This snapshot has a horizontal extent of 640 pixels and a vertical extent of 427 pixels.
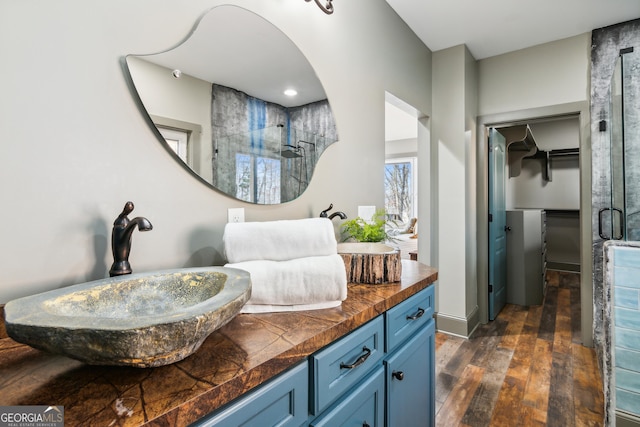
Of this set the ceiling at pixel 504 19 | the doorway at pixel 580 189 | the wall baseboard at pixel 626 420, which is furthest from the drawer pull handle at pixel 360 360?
the doorway at pixel 580 189

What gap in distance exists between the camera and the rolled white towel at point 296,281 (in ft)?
3.10

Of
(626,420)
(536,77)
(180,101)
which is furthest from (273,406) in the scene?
(536,77)

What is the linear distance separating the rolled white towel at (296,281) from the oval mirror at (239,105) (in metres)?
0.40

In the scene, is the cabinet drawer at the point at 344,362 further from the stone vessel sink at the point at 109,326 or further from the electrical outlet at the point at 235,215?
the electrical outlet at the point at 235,215

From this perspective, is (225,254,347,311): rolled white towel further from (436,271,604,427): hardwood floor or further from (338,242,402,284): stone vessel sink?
(436,271,604,427): hardwood floor

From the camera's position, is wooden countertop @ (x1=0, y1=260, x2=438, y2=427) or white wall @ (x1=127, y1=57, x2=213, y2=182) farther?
white wall @ (x1=127, y1=57, x2=213, y2=182)

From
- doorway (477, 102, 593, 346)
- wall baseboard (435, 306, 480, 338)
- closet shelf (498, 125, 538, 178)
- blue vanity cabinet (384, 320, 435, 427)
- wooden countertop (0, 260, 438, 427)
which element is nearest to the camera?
wooden countertop (0, 260, 438, 427)

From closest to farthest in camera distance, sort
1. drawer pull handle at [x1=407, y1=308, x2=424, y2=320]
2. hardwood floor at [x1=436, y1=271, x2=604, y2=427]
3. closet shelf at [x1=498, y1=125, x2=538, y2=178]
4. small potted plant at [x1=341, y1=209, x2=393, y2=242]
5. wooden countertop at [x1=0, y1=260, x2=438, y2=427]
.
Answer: wooden countertop at [x1=0, y1=260, x2=438, y2=427] < drawer pull handle at [x1=407, y1=308, x2=424, y2=320] < small potted plant at [x1=341, y1=209, x2=393, y2=242] < hardwood floor at [x1=436, y1=271, x2=604, y2=427] < closet shelf at [x1=498, y1=125, x2=538, y2=178]

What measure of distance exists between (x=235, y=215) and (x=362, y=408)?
2.60 ft

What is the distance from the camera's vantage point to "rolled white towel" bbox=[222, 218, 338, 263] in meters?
1.03

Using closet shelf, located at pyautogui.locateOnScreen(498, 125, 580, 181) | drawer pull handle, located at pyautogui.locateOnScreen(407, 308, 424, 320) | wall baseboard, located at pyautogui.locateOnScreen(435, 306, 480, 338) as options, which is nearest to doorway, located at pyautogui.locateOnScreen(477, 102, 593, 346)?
wall baseboard, located at pyautogui.locateOnScreen(435, 306, 480, 338)

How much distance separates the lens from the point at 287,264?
1.00 metres

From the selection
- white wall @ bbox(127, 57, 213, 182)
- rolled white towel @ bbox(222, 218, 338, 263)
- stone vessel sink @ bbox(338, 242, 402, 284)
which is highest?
white wall @ bbox(127, 57, 213, 182)

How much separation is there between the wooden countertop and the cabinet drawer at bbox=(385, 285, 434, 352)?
336mm
